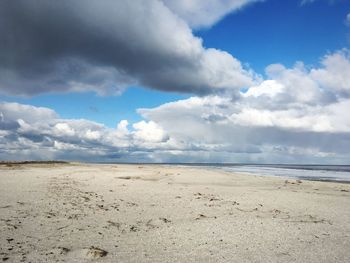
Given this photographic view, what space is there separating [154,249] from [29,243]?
2.86 metres

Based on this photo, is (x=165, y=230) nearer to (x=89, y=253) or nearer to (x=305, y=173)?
(x=89, y=253)

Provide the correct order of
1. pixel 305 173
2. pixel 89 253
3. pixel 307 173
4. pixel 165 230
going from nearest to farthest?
pixel 89 253
pixel 165 230
pixel 305 173
pixel 307 173

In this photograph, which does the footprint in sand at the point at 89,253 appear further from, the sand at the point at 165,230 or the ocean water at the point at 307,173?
the ocean water at the point at 307,173

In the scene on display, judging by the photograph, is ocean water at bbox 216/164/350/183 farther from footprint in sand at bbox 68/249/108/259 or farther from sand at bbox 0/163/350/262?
footprint in sand at bbox 68/249/108/259

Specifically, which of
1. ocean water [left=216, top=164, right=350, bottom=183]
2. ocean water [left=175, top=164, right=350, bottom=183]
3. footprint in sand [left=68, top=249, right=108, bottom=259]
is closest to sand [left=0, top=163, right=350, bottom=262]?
footprint in sand [left=68, top=249, right=108, bottom=259]

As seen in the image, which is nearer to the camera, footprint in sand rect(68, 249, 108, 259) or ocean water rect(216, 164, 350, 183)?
footprint in sand rect(68, 249, 108, 259)

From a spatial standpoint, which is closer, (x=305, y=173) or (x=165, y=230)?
(x=165, y=230)

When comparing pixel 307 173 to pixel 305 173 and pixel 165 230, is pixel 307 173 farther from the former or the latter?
pixel 165 230

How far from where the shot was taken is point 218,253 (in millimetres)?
6961

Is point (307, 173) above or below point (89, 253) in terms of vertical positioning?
above

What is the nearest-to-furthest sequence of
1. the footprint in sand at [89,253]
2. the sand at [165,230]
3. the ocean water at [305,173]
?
the footprint in sand at [89,253]
the sand at [165,230]
the ocean water at [305,173]

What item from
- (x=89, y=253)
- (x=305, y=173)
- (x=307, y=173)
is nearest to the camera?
(x=89, y=253)

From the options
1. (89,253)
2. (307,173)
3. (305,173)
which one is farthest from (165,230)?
(307,173)

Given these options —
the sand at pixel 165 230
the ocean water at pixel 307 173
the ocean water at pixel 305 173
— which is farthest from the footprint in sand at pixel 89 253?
the ocean water at pixel 307 173
